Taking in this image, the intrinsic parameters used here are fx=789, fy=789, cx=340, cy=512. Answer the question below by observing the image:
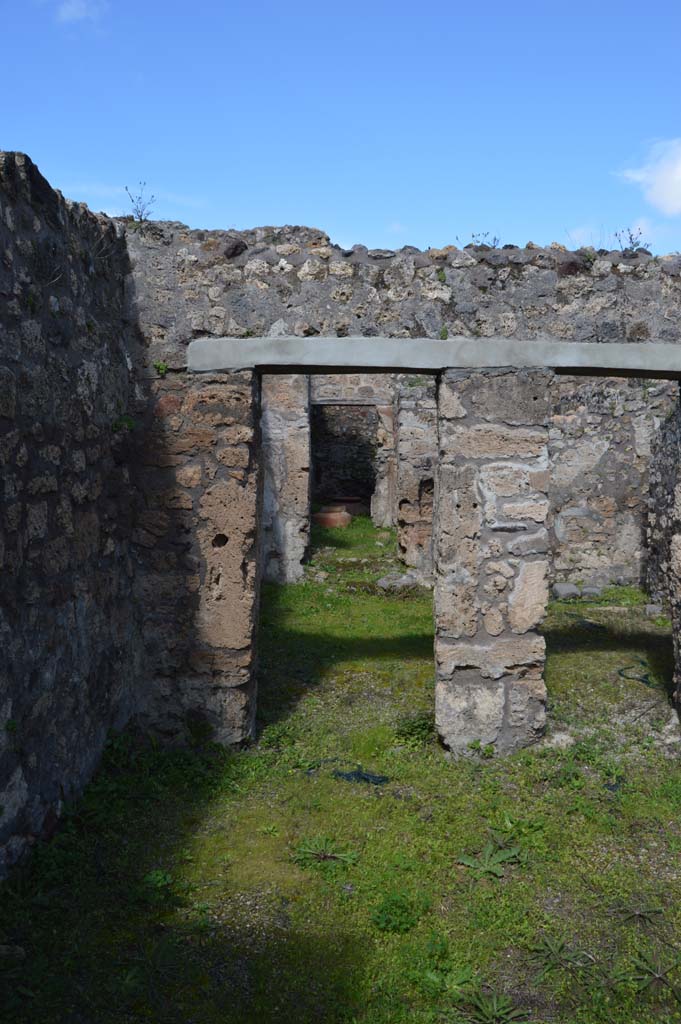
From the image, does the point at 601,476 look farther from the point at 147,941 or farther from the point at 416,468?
the point at 147,941

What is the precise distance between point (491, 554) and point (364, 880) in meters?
1.87

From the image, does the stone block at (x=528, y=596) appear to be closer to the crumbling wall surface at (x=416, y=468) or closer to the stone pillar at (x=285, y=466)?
the crumbling wall surface at (x=416, y=468)

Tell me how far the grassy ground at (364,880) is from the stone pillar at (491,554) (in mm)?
304

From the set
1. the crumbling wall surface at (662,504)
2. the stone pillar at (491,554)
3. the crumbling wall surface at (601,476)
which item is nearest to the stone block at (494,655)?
the stone pillar at (491,554)

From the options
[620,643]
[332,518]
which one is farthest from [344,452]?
[620,643]

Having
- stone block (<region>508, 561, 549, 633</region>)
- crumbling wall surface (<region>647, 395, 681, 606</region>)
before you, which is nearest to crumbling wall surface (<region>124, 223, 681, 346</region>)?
stone block (<region>508, 561, 549, 633</region>)

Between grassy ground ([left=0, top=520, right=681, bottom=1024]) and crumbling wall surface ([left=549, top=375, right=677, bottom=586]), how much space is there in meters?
3.85

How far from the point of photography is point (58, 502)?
3482mm

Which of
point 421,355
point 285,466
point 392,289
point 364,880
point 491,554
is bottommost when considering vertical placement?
point 364,880

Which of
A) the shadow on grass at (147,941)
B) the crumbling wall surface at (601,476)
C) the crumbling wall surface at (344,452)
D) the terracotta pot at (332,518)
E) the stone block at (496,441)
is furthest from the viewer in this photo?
the crumbling wall surface at (344,452)

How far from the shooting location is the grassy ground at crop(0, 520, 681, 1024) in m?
2.71

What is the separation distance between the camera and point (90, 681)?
151 inches

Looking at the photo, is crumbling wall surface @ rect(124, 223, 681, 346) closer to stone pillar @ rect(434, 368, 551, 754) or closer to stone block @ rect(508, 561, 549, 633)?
stone pillar @ rect(434, 368, 551, 754)

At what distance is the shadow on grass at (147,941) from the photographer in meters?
2.62
